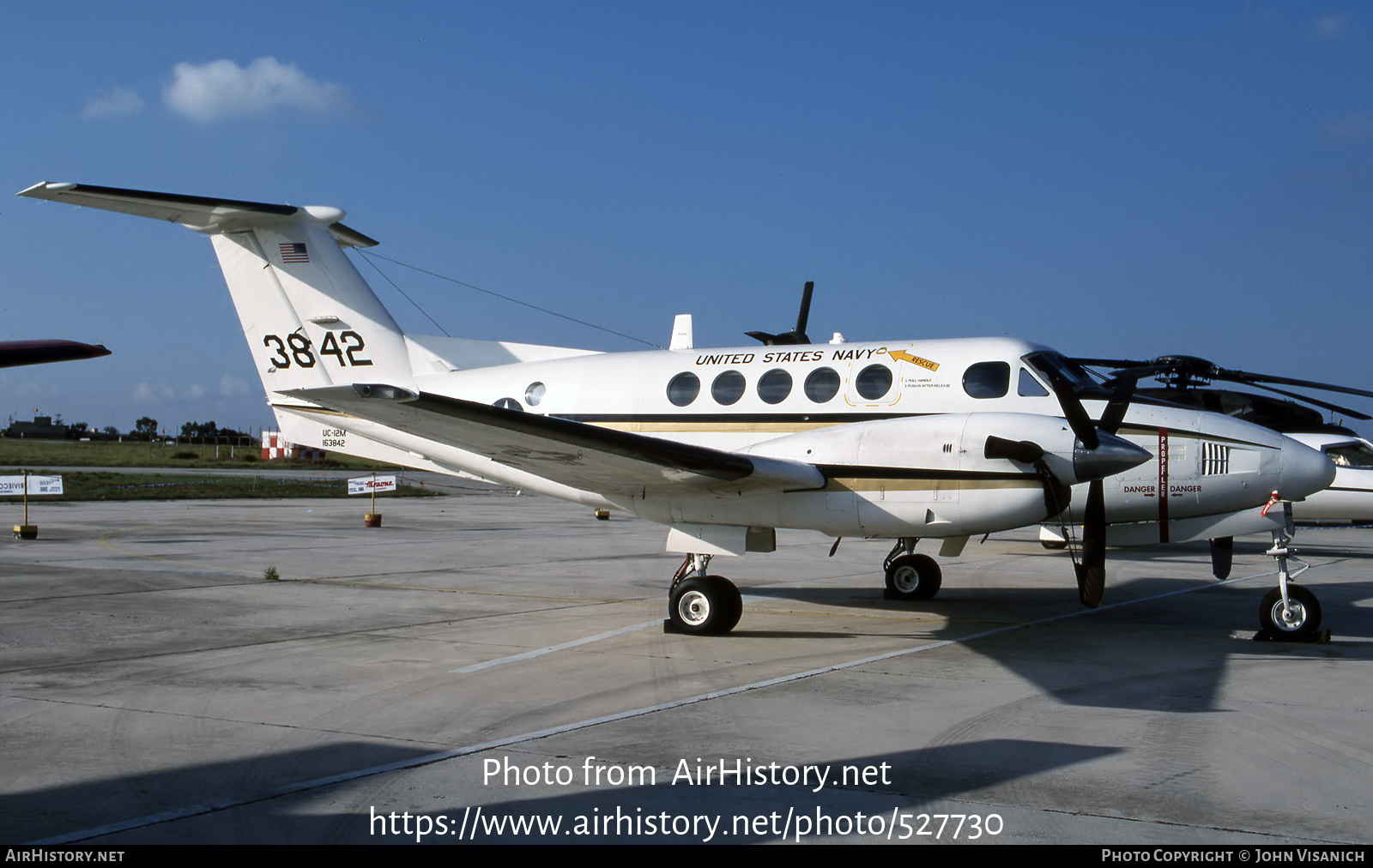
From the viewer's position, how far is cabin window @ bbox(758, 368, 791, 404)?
36.5ft

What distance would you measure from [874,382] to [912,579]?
370 centimetres

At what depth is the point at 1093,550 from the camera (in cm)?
966

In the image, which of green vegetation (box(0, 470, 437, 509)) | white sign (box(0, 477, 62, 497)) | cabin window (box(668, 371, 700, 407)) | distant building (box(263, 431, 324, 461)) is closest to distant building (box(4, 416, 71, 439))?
distant building (box(263, 431, 324, 461))

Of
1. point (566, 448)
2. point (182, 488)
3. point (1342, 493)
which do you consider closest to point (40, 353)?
point (566, 448)

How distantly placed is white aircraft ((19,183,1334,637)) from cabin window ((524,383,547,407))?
0.10ft

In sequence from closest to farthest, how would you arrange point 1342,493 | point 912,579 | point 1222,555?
point 1222,555 → point 912,579 → point 1342,493

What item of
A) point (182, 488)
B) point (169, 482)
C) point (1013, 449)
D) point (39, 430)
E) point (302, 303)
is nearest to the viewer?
point (1013, 449)

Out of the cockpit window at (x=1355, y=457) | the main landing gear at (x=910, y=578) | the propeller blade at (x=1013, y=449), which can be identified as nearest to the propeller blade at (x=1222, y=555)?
the propeller blade at (x=1013, y=449)

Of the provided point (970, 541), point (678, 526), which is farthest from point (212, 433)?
point (678, 526)

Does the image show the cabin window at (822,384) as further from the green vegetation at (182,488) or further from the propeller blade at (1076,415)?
the green vegetation at (182,488)

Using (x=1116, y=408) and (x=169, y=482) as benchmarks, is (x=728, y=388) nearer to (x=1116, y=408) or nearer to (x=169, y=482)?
(x=1116, y=408)

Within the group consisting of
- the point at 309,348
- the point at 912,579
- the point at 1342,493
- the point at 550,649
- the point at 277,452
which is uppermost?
the point at 309,348

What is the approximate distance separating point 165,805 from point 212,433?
135m

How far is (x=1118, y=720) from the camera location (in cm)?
672
